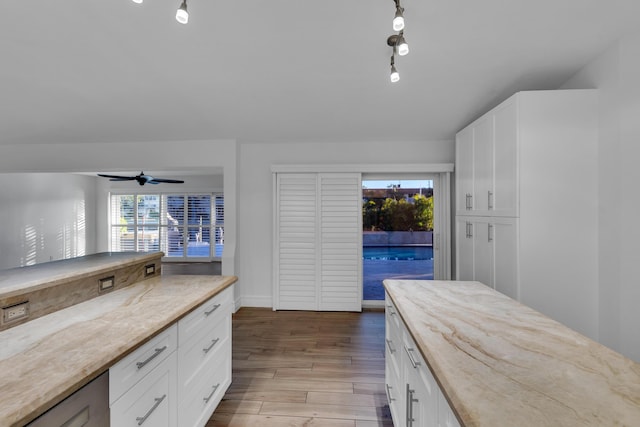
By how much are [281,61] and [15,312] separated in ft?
7.52

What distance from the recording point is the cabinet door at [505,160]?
219 cm

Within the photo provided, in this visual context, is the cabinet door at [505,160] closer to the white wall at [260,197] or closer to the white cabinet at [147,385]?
the white wall at [260,197]

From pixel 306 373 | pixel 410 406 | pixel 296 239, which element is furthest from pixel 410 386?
pixel 296 239

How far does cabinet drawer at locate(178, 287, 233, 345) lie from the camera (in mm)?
1507

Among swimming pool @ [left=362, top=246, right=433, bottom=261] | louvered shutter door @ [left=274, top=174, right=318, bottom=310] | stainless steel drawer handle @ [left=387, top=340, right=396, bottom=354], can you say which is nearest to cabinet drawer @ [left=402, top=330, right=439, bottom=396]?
stainless steel drawer handle @ [left=387, top=340, right=396, bottom=354]

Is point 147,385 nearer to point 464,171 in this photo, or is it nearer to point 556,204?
point 556,204

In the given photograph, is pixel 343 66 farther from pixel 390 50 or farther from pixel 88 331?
pixel 88 331

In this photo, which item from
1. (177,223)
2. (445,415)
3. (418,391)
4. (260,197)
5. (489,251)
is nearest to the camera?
(445,415)

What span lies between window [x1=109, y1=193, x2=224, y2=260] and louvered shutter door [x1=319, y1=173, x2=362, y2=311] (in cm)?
557

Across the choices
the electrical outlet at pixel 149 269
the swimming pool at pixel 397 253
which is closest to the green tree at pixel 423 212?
the swimming pool at pixel 397 253

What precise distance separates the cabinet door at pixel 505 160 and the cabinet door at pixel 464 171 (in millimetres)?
438

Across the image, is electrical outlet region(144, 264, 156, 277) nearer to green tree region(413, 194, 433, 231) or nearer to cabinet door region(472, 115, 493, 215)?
cabinet door region(472, 115, 493, 215)

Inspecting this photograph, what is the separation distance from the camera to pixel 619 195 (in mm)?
1964

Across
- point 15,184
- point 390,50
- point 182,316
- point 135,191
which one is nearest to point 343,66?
point 390,50
